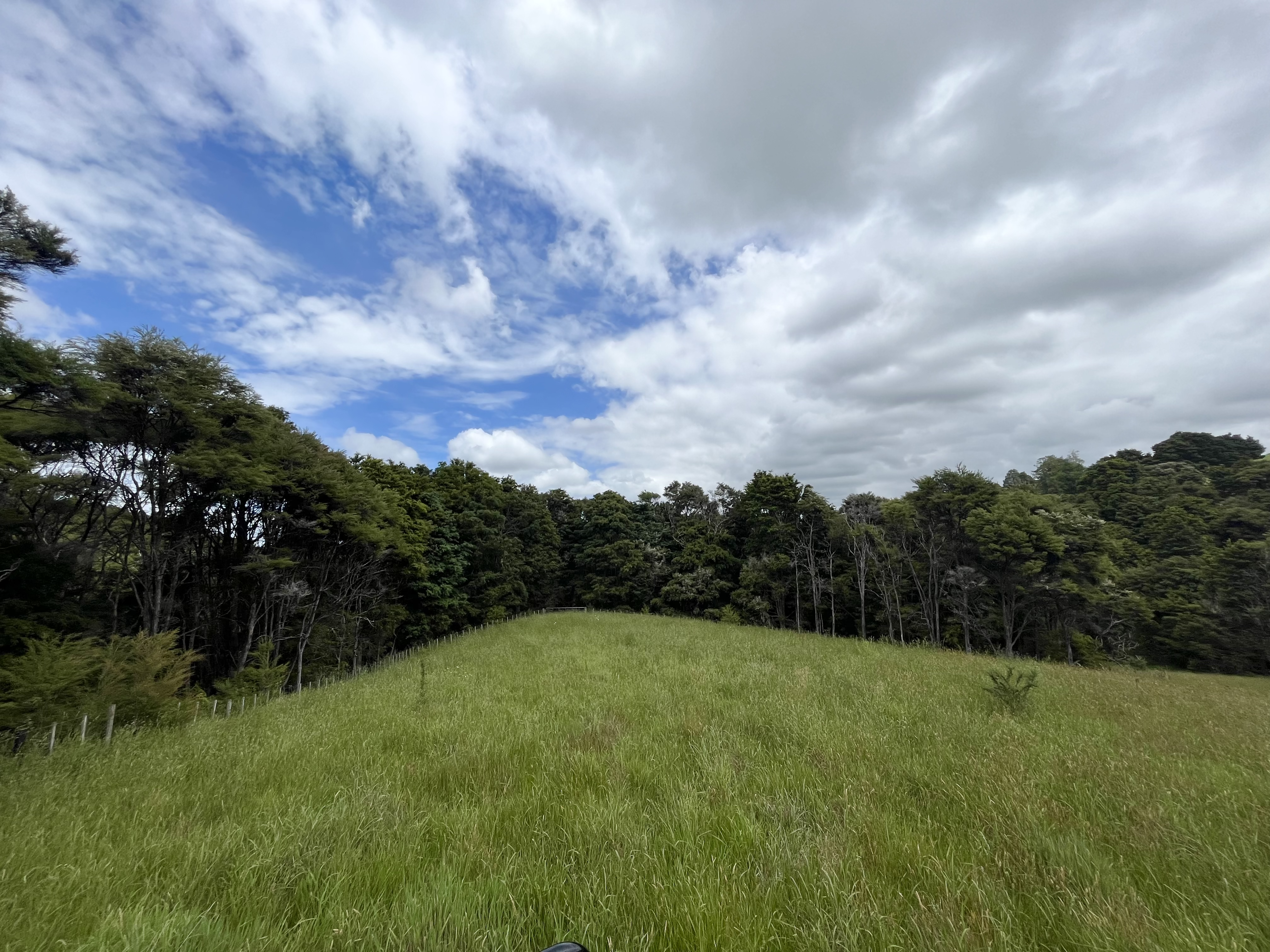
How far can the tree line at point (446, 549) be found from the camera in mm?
14180

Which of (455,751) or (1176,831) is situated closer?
(1176,831)

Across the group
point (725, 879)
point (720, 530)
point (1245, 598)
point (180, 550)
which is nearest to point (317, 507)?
point (180, 550)

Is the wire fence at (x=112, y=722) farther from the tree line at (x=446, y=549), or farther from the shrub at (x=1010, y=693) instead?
the shrub at (x=1010, y=693)

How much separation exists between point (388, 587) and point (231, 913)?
34.4 m

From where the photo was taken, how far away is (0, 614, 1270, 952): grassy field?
93.4 inches

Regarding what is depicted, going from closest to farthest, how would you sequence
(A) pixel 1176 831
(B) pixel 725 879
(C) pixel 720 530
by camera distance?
(B) pixel 725 879
(A) pixel 1176 831
(C) pixel 720 530

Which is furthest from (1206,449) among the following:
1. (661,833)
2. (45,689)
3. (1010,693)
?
(45,689)

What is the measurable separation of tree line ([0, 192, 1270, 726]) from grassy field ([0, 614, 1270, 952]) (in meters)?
6.71

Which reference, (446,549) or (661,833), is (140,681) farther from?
(446,549)

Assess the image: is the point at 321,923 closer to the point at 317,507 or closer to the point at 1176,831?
the point at 1176,831

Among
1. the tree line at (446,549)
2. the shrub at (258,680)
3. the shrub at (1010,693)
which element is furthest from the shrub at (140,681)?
the shrub at (1010,693)

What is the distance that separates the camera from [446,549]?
37.4 metres

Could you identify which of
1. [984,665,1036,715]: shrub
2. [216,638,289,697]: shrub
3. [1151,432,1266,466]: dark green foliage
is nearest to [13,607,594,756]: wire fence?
[216,638,289,697]: shrub

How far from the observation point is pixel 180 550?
60.2 feet
